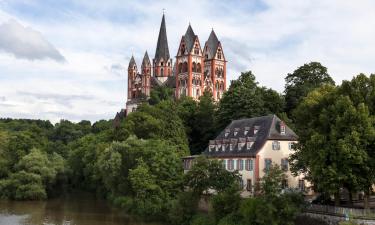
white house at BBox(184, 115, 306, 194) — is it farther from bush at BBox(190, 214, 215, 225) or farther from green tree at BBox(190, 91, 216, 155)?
green tree at BBox(190, 91, 216, 155)

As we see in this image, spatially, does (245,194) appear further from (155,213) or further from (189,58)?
(189,58)

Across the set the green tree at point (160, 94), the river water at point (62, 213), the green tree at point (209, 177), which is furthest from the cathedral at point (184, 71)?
the green tree at point (209, 177)

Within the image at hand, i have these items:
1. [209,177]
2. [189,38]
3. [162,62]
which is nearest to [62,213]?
[209,177]

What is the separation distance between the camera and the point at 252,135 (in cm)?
5144

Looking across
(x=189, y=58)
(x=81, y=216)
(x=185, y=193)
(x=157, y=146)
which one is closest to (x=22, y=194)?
(x=81, y=216)

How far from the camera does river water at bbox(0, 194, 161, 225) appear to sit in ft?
174

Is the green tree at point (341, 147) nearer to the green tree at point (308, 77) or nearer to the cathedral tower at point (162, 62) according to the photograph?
the green tree at point (308, 77)

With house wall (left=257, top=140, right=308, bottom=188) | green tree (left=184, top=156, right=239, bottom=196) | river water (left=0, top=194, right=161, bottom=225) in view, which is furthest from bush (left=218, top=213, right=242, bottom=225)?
river water (left=0, top=194, right=161, bottom=225)

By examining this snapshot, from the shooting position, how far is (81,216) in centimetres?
5794

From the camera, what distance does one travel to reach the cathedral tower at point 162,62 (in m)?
133

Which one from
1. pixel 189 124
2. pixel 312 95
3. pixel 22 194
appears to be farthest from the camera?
pixel 189 124

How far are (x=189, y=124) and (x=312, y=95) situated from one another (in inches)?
1671

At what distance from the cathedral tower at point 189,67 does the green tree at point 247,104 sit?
44099mm

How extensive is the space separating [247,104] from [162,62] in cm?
6662
